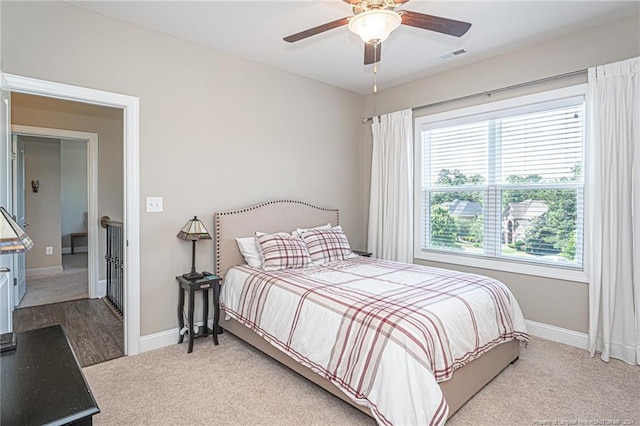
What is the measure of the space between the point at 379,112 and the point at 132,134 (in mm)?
3063

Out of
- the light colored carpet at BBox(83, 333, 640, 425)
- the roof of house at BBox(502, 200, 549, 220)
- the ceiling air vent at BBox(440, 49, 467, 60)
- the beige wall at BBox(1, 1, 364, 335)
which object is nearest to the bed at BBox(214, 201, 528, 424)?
the light colored carpet at BBox(83, 333, 640, 425)

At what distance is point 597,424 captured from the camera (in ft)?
6.51

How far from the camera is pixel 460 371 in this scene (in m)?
2.08

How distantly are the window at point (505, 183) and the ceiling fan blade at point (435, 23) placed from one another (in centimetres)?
175

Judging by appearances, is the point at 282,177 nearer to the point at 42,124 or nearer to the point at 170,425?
the point at 170,425

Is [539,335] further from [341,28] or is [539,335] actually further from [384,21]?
[341,28]

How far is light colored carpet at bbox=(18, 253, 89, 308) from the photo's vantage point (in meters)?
4.52

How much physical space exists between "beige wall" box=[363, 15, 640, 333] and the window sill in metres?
0.05

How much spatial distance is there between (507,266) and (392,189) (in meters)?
1.55

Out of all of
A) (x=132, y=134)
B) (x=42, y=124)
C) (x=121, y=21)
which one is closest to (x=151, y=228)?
(x=132, y=134)

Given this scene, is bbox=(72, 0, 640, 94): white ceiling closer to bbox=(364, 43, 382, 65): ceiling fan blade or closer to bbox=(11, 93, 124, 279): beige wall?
bbox=(364, 43, 382, 65): ceiling fan blade

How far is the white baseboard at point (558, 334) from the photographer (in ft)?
9.90

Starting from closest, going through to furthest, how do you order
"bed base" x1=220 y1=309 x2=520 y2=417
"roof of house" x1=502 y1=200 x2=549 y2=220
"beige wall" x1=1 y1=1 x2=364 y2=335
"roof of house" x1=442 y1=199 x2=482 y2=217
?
"bed base" x1=220 y1=309 x2=520 y2=417, "beige wall" x1=1 y1=1 x2=364 y2=335, "roof of house" x1=502 y1=200 x2=549 y2=220, "roof of house" x1=442 y1=199 x2=482 y2=217

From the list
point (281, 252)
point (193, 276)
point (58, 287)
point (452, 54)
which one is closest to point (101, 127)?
point (58, 287)
